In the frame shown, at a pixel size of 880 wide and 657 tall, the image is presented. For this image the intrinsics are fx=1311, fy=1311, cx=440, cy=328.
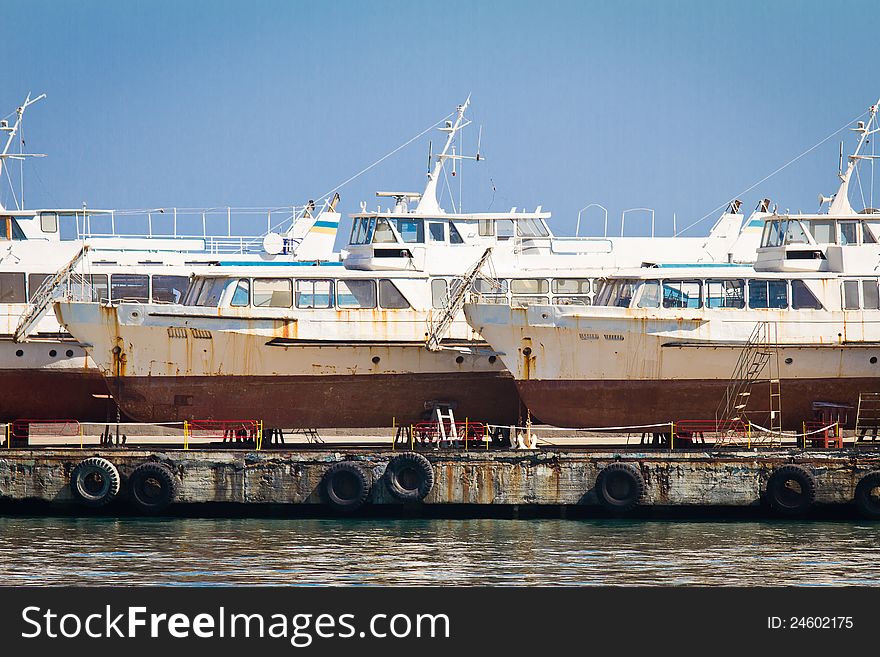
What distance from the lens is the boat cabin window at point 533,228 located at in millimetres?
37000

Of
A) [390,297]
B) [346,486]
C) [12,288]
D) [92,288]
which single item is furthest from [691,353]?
[12,288]

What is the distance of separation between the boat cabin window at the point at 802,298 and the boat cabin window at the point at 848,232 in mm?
2670

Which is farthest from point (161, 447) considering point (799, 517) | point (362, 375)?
point (799, 517)

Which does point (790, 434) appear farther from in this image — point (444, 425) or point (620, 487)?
point (444, 425)

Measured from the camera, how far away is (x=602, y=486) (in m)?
26.2

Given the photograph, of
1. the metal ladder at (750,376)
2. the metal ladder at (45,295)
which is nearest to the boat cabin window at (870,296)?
the metal ladder at (750,376)

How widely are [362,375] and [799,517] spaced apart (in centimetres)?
990

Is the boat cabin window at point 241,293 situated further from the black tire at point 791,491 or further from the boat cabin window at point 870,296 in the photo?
the boat cabin window at point 870,296

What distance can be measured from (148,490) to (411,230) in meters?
10.7

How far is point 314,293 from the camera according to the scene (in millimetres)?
30391

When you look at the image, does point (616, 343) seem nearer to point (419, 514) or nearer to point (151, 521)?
point (419, 514)

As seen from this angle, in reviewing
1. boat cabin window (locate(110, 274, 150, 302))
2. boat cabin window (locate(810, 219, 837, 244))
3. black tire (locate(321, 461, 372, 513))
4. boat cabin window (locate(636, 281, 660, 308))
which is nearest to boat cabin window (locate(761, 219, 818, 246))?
boat cabin window (locate(810, 219, 837, 244))

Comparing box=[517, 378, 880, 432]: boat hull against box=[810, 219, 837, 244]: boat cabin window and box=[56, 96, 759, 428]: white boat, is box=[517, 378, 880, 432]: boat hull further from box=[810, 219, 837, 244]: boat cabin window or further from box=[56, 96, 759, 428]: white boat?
box=[810, 219, 837, 244]: boat cabin window
